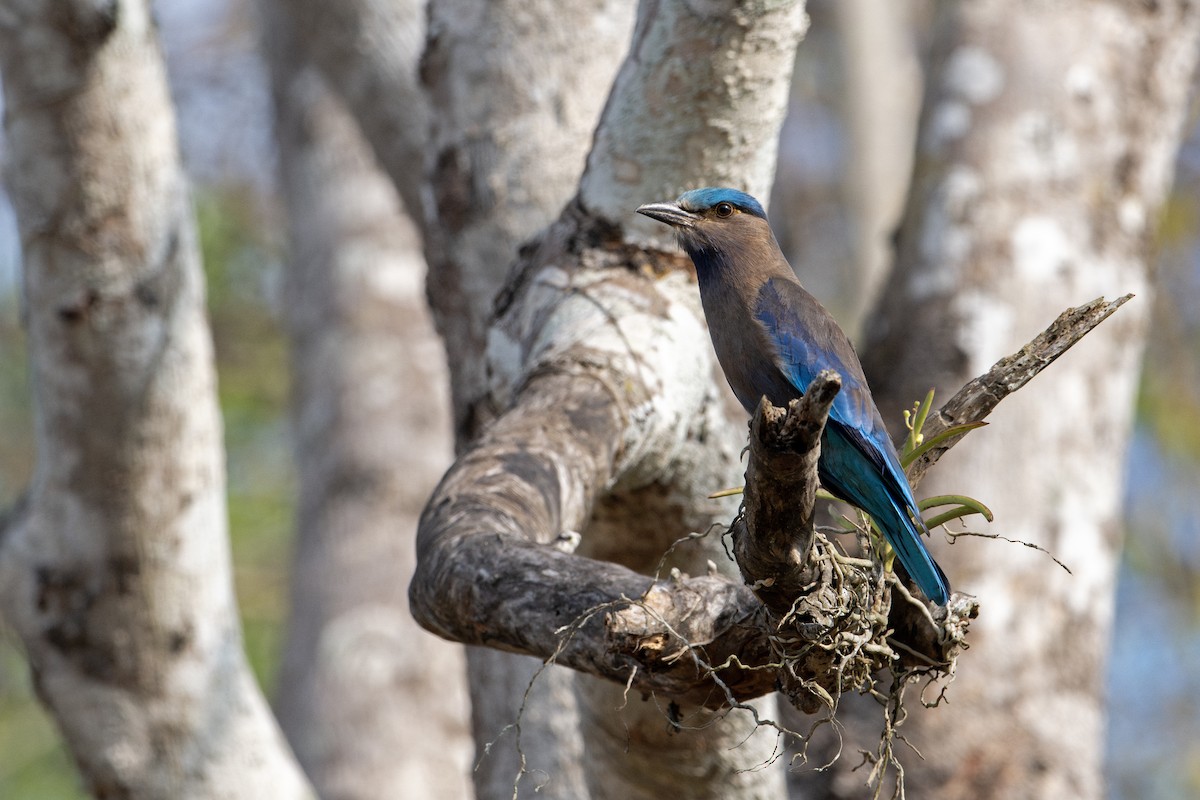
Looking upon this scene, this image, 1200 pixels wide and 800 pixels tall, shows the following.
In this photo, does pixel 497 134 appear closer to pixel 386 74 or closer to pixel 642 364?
pixel 642 364

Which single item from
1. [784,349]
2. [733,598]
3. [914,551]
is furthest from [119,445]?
[914,551]

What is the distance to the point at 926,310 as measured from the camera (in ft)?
15.2

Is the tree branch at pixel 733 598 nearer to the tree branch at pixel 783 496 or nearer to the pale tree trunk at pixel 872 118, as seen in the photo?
the tree branch at pixel 783 496

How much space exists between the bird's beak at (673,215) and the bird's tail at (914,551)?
1104mm

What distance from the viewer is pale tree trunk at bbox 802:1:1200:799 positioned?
4301 millimetres

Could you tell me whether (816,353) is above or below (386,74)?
below

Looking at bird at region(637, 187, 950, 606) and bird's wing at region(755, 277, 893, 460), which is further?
bird's wing at region(755, 277, 893, 460)

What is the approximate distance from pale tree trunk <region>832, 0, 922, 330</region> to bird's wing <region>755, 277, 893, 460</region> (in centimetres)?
613

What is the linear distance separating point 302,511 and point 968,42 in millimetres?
3995

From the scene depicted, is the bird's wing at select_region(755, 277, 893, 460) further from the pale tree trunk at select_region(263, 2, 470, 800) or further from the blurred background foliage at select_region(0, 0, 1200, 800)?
the blurred background foliage at select_region(0, 0, 1200, 800)

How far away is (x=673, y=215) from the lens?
3234mm

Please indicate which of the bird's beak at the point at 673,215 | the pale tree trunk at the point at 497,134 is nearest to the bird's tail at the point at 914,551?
the bird's beak at the point at 673,215

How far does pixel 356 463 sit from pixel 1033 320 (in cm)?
354

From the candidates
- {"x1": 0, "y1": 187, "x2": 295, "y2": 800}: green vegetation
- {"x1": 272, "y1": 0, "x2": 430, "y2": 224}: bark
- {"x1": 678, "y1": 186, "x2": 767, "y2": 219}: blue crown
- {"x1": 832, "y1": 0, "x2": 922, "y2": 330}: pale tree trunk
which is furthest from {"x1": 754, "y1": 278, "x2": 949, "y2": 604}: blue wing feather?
{"x1": 0, "y1": 187, "x2": 295, "y2": 800}: green vegetation
